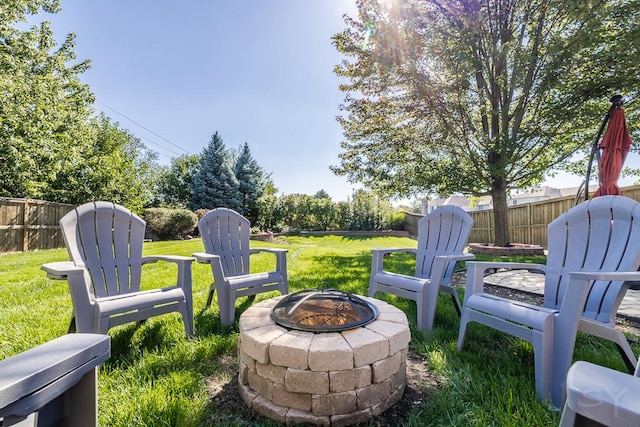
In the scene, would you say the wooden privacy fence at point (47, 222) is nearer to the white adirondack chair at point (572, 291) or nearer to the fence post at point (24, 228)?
the fence post at point (24, 228)

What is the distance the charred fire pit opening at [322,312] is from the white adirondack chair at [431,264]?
79 cm

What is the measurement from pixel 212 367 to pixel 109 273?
1272mm

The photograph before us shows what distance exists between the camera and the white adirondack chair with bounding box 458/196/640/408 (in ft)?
5.17

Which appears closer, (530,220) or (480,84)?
(480,84)

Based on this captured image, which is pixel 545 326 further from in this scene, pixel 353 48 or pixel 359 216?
pixel 359 216

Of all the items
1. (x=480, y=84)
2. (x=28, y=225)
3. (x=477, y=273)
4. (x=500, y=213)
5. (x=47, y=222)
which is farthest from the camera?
(x=47, y=222)

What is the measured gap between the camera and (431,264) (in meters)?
3.22

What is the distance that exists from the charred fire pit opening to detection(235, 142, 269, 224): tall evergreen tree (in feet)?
51.4

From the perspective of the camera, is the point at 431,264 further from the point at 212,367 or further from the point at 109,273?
the point at 109,273

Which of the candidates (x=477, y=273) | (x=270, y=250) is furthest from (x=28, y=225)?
(x=477, y=273)

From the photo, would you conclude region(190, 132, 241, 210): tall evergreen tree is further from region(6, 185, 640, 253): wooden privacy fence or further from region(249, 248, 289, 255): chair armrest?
region(249, 248, 289, 255): chair armrest

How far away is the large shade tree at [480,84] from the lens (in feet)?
17.6

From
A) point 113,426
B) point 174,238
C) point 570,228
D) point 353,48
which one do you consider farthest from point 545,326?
point 174,238

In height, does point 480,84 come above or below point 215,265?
above
